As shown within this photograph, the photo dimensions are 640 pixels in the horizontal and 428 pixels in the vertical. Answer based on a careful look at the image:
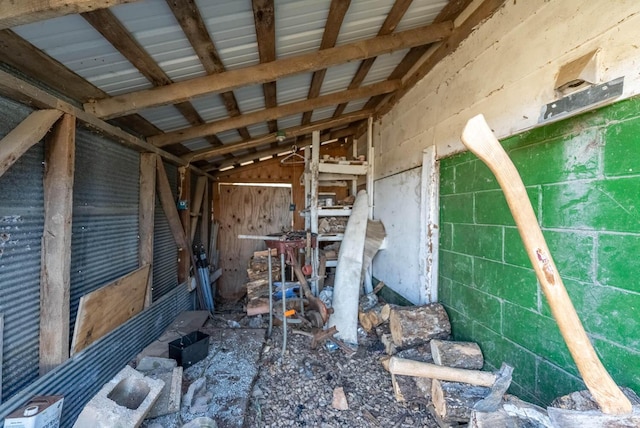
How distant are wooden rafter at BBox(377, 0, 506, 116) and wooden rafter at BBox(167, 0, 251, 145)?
1846 mm

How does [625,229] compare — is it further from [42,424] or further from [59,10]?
[42,424]

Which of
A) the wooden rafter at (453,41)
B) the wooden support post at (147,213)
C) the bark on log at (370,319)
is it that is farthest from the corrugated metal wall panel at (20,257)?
the wooden rafter at (453,41)

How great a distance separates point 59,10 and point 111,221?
182cm

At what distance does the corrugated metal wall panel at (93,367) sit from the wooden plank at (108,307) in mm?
60

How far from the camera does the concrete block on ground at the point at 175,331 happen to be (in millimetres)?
2696

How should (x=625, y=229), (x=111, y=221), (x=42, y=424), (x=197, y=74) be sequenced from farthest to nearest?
(x=111, y=221), (x=197, y=74), (x=42, y=424), (x=625, y=229)

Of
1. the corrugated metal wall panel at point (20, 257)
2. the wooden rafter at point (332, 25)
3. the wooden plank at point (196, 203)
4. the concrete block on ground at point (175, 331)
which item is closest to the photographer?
the corrugated metal wall panel at point (20, 257)

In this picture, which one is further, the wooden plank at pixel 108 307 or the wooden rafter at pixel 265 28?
the wooden plank at pixel 108 307

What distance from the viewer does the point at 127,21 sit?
1473 mm

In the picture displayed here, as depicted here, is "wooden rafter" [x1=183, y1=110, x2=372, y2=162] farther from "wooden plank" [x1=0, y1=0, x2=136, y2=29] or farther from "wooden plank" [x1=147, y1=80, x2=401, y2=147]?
"wooden plank" [x1=0, y1=0, x2=136, y2=29]

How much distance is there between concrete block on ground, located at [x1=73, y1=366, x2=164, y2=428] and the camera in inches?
61.6

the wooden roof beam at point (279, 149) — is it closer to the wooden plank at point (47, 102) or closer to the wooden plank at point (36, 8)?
the wooden plank at point (47, 102)

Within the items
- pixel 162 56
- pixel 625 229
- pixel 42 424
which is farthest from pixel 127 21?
pixel 625 229

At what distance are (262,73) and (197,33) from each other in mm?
616
